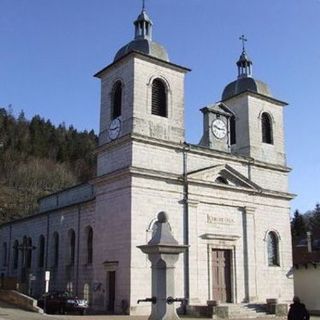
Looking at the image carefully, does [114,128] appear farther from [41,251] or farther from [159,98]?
[41,251]

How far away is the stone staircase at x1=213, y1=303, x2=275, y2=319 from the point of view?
2727 cm

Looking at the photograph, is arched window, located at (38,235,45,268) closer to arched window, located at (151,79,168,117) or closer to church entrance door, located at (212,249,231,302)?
church entrance door, located at (212,249,231,302)

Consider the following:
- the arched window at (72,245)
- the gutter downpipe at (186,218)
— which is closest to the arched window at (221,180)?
the gutter downpipe at (186,218)

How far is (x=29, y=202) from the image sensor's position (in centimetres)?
8712

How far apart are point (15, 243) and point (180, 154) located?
21074 millimetres

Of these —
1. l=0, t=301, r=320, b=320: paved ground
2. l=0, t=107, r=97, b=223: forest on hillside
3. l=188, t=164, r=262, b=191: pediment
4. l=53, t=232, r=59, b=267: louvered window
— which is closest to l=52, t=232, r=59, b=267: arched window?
l=53, t=232, r=59, b=267: louvered window

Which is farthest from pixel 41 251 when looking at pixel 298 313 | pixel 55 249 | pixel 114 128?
pixel 298 313

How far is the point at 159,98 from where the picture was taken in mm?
31719

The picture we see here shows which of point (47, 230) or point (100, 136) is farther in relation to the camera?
point (47, 230)

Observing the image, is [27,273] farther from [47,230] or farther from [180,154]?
[180,154]

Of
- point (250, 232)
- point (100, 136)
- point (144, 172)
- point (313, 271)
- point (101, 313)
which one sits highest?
point (100, 136)

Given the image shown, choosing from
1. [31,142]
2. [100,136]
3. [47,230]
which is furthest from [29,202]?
[100,136]

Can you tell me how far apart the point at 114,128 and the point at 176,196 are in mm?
5387

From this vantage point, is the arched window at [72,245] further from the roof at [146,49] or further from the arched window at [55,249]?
the roof at [146,49]
